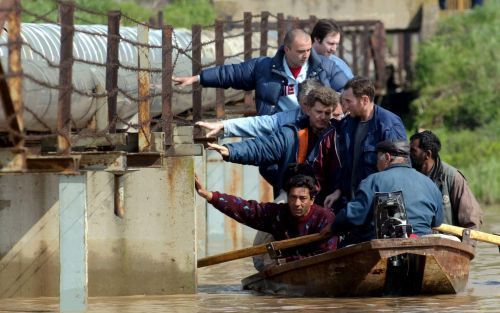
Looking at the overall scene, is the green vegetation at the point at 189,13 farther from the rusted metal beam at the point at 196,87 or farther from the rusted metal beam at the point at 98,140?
the rusted metal beam at the point at 98,140

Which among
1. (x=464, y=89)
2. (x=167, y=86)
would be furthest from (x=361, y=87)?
(x=464, y=89)

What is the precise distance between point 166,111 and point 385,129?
2279mm

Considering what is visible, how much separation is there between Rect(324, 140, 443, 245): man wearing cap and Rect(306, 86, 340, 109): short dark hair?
30.4 inches

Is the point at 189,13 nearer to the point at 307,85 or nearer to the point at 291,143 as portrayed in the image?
the point at 307,85

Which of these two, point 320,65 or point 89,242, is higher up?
point 320,65

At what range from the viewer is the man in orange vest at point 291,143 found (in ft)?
52.5

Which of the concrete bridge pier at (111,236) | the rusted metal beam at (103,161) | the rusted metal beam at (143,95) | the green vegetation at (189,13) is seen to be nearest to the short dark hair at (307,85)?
the concrete bridge pier at (111,236)

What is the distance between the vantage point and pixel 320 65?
17.1 meters

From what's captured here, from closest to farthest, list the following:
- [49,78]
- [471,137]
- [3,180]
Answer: [49,78]
[3,180]
[471,137]

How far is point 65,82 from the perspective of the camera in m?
14.2

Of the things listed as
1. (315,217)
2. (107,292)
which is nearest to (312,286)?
(315,217)

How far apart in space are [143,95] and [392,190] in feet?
8.19

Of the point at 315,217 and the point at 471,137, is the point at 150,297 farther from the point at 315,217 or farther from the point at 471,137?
the point at 471,137

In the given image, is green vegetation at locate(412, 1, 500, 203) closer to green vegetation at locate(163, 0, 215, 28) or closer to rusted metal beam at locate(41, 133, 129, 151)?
green vegetation at locate(163, 0, 215, 28)
